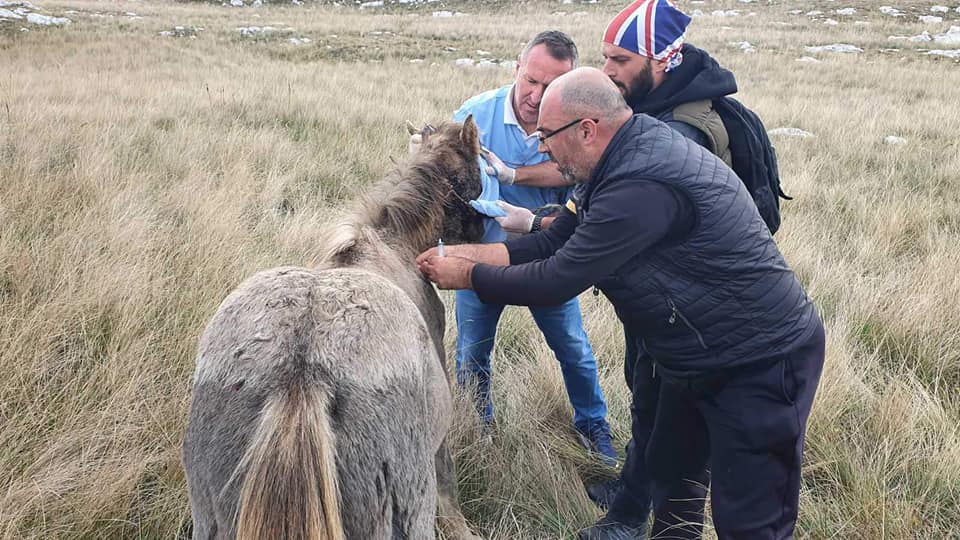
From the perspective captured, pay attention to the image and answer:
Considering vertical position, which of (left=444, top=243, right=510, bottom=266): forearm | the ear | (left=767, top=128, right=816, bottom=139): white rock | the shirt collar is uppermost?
the shirt collar

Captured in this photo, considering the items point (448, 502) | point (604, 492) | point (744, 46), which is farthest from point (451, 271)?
point (744, 46)

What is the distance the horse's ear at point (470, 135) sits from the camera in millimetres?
3525

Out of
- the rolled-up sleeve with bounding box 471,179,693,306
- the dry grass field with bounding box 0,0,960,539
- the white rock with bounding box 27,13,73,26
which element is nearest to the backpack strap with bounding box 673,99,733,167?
the rolled-up sleeve with bounding box 471,179,693,306

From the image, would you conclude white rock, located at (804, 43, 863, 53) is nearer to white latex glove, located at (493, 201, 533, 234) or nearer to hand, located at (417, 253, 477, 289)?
white latex glove, located at (493, 201, 533, 234)

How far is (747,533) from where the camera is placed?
8.05 ft

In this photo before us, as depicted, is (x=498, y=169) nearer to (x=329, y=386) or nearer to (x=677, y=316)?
(x=677, y=316)

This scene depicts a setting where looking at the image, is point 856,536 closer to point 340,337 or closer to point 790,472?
point 790,472

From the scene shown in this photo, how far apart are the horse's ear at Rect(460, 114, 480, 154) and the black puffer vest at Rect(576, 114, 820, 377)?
4.15 feet

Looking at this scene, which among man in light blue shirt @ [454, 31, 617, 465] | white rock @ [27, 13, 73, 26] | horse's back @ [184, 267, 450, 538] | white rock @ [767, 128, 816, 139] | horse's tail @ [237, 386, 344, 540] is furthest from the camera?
white rock @ [27, 13, 73, 26]

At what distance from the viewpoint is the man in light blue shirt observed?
367cm

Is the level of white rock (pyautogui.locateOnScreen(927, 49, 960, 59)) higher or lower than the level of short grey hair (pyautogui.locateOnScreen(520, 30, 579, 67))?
lower

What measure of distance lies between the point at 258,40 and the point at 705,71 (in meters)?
23.1

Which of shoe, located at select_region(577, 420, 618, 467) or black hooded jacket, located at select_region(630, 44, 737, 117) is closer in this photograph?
black hooded jacket, located at select_region(630, 44, 737, 117)

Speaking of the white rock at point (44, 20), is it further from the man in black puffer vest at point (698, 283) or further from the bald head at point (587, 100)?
the man in black puffer vest at point (698, 283)
